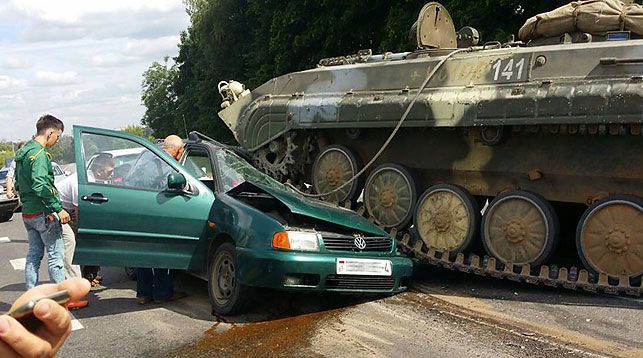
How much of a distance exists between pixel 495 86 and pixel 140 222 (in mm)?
3875

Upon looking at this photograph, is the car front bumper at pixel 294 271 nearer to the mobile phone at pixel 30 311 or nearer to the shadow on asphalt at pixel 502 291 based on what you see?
the shadow on asphalt at pixel 502 291

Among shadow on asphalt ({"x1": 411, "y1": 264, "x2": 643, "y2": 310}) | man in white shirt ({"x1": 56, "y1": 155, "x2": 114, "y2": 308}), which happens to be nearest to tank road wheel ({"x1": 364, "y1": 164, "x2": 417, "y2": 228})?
shadow on asphalt ({"x1": 411, "y1": 264, "x2": 643, "y2": 310})

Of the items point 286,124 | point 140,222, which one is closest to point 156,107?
point 286,124

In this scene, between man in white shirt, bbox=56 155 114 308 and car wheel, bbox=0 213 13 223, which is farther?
car wheel, bbox=0 213 13 223

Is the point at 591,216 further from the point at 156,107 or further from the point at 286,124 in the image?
the point at 156,107

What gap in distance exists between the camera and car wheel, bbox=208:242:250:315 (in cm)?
610

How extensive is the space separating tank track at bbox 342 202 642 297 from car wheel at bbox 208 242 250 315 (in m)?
2.63

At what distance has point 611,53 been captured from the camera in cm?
679

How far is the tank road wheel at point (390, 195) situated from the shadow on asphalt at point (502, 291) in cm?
73

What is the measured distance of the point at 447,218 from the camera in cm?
810

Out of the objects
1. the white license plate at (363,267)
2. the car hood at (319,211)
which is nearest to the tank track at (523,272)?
the car hood at (319,211)

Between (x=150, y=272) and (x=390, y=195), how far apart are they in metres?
3.23

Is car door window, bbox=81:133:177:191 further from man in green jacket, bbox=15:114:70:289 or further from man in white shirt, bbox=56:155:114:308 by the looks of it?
man in green jacket, bbox=15:114:70:289

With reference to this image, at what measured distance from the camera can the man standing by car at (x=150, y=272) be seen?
6.66 meters
